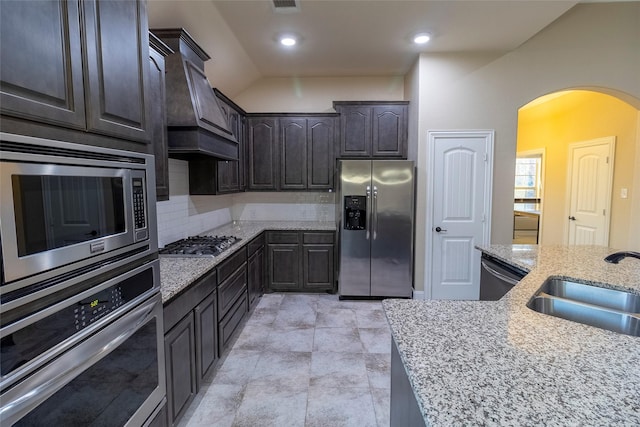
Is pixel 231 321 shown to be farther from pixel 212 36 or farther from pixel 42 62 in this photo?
pixel 212 36

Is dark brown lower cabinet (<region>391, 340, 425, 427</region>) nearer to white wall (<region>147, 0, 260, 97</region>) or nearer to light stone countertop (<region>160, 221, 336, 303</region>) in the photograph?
light stone countertop (<region>160, 221, 336, 303</region>)

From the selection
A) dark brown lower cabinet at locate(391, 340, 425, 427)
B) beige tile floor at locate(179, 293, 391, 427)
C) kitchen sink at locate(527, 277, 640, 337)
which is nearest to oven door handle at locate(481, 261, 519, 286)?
kitchen sink at locate(527, 277, 640, 337)

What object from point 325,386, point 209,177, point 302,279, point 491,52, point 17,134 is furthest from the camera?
point 302,279

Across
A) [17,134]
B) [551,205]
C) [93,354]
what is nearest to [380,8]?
[17,134]

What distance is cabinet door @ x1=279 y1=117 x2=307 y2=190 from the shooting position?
4.35 m

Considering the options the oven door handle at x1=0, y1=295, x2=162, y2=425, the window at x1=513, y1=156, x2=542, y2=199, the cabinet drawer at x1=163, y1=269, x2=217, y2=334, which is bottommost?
the cabinet drawer at x1=163, y1=269, x2=217, y2=334

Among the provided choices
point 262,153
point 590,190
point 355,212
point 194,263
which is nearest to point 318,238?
point 355,212

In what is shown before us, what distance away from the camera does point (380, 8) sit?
2750mm

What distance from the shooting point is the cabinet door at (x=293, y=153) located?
171 inches

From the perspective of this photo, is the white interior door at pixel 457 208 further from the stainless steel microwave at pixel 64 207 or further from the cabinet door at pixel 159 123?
the stainless steel microwave at pixel 64 207

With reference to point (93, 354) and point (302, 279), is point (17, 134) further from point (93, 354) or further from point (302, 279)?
point (302, 279)

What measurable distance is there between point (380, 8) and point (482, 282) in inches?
96.2

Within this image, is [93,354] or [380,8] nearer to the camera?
[93,354]

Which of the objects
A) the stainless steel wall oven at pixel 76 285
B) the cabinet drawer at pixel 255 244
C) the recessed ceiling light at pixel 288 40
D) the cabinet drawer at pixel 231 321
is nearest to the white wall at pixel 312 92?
the recessed ceiling light at pixel 288 40
